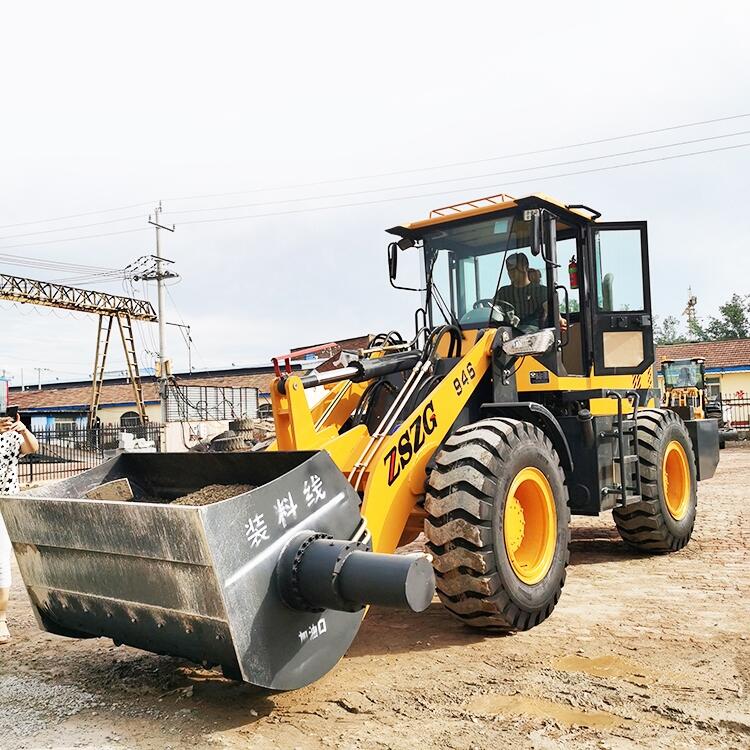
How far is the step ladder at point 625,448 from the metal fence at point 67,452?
15630 mm

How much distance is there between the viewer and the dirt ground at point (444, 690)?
337cm

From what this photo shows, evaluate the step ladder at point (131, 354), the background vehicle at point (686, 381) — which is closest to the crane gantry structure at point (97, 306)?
the step ladder at point (131, 354)

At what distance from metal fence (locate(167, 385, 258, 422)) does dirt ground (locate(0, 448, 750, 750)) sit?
28.0 metres

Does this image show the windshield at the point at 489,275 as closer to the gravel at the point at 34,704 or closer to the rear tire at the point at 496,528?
the rear tire at the point at 496,528

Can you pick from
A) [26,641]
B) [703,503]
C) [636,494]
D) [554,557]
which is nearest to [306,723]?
[554,557]

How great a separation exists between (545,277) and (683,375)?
18.6 metres

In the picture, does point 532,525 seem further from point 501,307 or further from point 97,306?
point 97,306

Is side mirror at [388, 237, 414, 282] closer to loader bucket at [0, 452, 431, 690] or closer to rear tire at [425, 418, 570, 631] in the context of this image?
rear tire at [425, 418, 570, 631]

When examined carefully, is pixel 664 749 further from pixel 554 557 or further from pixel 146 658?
pixel 146 658

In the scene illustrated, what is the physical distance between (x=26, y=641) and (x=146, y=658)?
1138 mm

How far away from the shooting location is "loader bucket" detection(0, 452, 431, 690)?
3.27 metres

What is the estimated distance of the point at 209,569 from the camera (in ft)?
10.6

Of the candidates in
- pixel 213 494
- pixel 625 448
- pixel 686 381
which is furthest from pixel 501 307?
pixel 686 381

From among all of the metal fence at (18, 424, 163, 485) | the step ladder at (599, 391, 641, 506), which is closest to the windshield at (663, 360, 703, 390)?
the metal fence at (18, 424, 163, 485)
